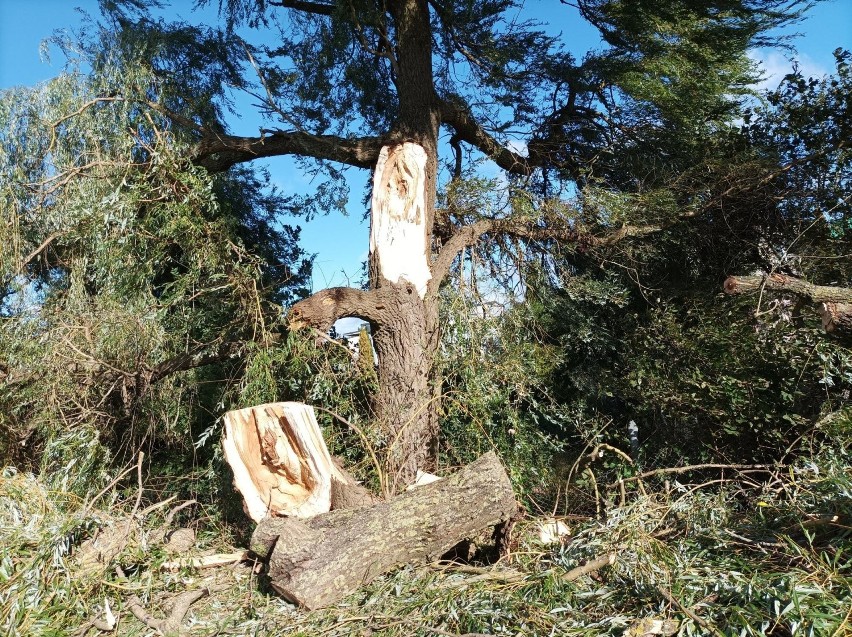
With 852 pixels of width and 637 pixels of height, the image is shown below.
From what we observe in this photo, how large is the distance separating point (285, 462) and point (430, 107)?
4056 millimetres

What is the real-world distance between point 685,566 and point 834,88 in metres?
5.51

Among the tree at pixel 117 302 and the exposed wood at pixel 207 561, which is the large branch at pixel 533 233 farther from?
the exposed wood at pixel 207 561

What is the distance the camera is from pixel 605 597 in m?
3.29

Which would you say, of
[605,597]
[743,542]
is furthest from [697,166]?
[605,597]

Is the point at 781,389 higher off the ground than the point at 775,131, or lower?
lower

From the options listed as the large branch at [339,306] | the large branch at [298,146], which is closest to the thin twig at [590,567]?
the large branch at [339,306]

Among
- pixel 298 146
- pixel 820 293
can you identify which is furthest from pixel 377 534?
pixel 298 146

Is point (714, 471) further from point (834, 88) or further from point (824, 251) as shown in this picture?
point (834, 88)

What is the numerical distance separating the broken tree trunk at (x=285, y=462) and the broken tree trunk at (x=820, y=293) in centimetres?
322

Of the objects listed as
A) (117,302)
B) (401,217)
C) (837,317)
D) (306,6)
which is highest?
(306,6)

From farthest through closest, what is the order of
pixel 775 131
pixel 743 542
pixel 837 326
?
pixel 775 131, pixel 837 326, pixel 743 542

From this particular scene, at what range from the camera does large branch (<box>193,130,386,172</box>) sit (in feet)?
22.1

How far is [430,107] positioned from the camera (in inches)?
273

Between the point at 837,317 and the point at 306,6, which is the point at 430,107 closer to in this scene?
the point at 306,6
